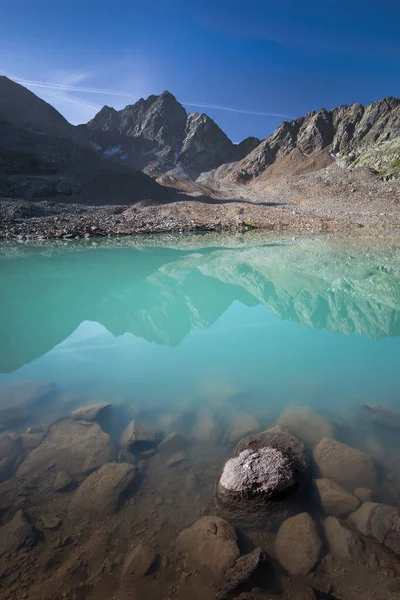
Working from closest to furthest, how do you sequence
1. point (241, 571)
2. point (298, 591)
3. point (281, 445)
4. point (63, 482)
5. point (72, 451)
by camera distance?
1. point (298, 591)
2. point (241, 571)
3. point (63, 482)
4. point (281, 445)
5. point (72, 451)

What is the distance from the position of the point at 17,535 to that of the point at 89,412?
234 centimetres

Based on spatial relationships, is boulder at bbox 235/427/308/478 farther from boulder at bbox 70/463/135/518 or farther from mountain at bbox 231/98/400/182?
mountain at bbox 231/98/400/182

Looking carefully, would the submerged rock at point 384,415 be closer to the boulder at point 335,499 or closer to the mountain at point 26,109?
the boulder at point 335,499

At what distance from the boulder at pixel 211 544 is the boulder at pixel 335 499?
121cm

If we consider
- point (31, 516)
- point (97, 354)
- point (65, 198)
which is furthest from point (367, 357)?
point (65, 198)

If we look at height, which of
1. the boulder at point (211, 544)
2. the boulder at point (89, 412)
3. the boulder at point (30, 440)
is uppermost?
the boulder at point (211, 544)

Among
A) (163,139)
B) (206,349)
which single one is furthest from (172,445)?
(163,139)

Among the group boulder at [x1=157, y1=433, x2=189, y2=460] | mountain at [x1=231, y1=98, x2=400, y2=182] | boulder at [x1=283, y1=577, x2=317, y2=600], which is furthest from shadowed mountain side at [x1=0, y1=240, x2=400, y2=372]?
mountain at [x1=231, y1=98, x2=400, y2=182]

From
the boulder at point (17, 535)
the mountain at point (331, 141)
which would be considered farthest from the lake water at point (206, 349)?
the mountain at point (331, 141)

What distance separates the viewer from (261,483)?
420 cm

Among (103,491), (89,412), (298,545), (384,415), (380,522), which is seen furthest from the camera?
(89,412)

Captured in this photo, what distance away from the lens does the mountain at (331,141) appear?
82375mm

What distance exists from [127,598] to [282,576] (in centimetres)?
143

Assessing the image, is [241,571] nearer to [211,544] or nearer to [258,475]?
[211,544]
